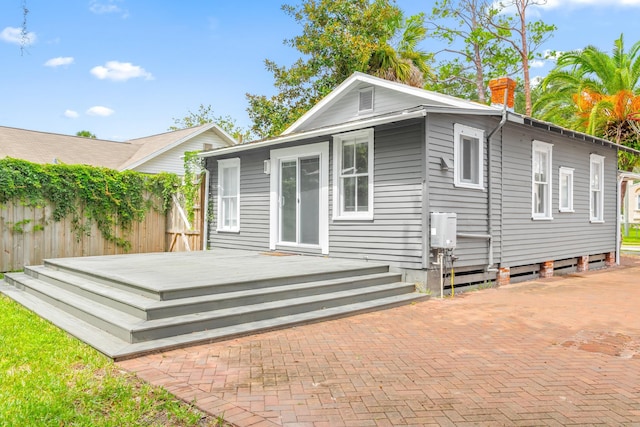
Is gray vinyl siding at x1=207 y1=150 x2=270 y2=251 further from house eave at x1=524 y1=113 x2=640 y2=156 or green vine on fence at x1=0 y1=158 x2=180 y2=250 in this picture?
house eave at x1=524 y1=113 x2=640 y2=156

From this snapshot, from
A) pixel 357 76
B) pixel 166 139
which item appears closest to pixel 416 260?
pixel 357 76

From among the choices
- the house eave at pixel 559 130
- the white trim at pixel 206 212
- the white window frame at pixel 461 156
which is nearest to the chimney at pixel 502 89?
the house eave at pixel 559 130

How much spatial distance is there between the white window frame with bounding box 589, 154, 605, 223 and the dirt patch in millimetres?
7827

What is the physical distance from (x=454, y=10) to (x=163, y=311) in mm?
22664

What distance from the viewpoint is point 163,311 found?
4.78 metres

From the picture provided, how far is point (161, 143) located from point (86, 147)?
2.97 meters

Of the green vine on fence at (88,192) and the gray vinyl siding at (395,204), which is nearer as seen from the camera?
the gray vinyl siding at (395,204)

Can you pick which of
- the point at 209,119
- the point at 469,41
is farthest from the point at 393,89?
the point at 209,119

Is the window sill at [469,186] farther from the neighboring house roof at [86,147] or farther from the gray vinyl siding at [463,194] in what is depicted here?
the neighboring house roof at [86,147]

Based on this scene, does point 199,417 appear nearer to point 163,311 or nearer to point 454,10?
point 163,311

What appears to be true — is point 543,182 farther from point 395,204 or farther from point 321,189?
point 321,189

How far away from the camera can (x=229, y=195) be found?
11.2 metres

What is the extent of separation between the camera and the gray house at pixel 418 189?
7.27 m

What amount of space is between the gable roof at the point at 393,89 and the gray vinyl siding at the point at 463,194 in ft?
2.50
